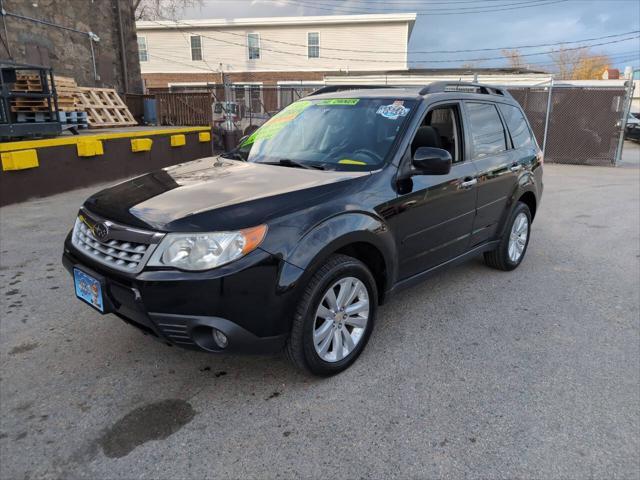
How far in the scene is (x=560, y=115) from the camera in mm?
14609

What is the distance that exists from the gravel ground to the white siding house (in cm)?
2806

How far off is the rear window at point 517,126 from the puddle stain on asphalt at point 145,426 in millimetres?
3878

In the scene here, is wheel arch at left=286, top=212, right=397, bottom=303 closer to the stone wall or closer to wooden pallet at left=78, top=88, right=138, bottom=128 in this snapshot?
wooden pallet at left=78, top=88, right=138, bottom=128

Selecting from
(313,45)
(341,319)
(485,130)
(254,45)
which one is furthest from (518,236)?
(254,45)

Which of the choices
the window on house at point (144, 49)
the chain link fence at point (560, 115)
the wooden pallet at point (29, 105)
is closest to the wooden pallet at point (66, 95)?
the wooden pallet at point (29, 105)

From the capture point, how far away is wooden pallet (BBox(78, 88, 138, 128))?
12.6 metres

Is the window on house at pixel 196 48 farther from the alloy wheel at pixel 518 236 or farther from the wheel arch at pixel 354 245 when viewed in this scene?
the wheel arch at pixel 354 245

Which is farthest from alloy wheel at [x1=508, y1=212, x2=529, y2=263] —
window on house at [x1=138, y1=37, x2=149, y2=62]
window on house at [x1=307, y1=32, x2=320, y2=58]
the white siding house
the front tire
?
window on house at [x1=138, y1=37, x2=149, y2=62]

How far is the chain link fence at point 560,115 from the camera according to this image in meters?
14.1

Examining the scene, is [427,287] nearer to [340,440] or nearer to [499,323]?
[499,323]

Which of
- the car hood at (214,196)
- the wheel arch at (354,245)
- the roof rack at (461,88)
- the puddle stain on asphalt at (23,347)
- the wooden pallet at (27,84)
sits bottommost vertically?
the puddle stain on asphalt at (23,347)

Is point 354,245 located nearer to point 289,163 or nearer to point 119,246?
point 289,163

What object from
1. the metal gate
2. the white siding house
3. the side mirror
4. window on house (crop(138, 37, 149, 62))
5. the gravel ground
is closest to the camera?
the gravel ground

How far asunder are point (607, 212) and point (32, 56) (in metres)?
13.5
